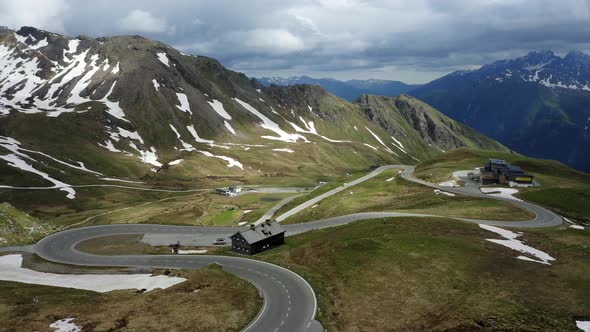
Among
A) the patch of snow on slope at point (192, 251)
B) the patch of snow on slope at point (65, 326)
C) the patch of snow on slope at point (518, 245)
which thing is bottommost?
the patch of snow on slope at point (518, 245)

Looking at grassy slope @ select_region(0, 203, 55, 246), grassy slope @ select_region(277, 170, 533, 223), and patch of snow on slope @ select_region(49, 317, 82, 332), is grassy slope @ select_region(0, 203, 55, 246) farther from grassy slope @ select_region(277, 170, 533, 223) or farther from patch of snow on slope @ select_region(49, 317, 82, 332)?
grassy slope @ select_region(277, 170, 533, 223)

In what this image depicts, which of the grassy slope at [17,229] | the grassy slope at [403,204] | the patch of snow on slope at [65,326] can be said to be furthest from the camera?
the grassy slope at [403,204]

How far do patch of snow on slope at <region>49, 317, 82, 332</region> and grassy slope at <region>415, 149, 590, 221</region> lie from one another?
111 meters

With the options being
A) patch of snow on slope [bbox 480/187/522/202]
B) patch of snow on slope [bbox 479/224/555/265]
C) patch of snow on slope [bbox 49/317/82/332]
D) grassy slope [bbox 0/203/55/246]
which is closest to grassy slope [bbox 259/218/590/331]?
patch of snow on slope [bbox 479/224/555/265]

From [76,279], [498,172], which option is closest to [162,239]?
[76,279]

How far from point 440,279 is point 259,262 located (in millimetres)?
33727

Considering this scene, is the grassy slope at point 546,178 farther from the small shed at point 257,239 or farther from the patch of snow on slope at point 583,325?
the small shed at point 257,239

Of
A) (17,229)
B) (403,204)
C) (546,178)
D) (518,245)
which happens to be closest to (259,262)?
(518,245)

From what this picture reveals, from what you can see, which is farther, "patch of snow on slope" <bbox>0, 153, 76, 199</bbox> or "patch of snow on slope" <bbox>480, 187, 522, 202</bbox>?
"patch of snow on slope" <bbox>0, 153, 76, 199</bbox>

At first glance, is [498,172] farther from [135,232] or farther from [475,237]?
[135,232]

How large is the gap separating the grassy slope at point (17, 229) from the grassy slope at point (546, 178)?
5017 inches

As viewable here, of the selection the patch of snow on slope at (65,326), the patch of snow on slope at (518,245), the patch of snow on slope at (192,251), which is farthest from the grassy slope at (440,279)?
the patch of snow on slope at (65,326)

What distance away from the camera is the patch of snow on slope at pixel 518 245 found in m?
66.7

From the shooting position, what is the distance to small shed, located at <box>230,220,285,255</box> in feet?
282
